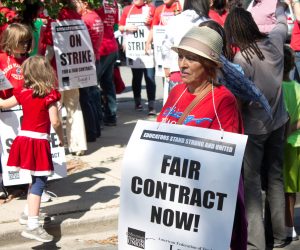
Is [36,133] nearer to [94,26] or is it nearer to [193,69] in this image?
[193,69]

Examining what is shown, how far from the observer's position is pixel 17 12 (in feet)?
25.3

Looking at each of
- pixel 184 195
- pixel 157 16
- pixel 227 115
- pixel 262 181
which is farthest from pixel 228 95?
pixel 157 16

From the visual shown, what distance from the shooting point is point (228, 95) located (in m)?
4.12

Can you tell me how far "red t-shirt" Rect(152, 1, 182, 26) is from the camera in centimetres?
1115

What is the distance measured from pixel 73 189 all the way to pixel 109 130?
3067 mm

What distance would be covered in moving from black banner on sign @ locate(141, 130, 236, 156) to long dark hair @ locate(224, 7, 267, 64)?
1.93m

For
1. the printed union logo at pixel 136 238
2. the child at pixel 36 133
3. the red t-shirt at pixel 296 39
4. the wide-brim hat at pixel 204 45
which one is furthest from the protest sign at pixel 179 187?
the red t-shirt at pixel 296 39

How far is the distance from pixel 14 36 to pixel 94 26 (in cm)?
273

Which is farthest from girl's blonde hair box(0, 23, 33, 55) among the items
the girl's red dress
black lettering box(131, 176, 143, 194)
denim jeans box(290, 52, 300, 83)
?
black lettering box(131, 176, 143, 194)

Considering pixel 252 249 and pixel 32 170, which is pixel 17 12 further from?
pixel 252 249

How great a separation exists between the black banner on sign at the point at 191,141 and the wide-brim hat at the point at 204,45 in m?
0.50

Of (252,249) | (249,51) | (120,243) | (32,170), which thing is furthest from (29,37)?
(120,243)

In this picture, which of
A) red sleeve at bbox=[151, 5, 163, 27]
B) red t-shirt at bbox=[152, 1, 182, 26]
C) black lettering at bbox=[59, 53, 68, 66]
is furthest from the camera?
red sleeve at bbox=[151, 5, 163, 27]

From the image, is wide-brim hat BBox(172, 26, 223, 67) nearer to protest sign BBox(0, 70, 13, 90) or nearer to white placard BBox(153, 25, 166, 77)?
protest sign BBox(0, 70, 13, 90)
